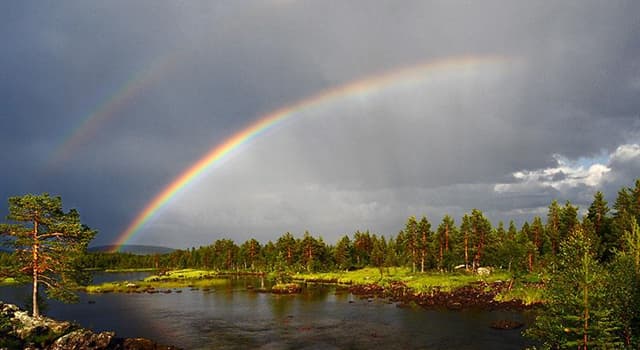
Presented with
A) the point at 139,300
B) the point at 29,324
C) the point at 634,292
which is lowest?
the point at 139,300

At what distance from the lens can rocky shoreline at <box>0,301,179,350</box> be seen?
4031cm

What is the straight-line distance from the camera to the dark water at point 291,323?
51.6 m

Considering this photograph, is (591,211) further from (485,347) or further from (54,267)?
(54,267)

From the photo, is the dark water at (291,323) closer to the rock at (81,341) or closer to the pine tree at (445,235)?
the rock at (81,341)

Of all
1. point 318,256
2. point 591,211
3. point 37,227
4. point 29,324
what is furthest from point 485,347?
point 318,256

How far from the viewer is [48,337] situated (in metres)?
42.1

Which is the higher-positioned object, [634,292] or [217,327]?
[634,292]

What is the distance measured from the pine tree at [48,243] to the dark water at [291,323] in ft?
48.1

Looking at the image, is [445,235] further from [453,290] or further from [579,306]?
[579,306]


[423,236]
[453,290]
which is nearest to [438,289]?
[453,290]

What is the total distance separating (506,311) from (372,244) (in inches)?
4522

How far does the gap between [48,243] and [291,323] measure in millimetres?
35454

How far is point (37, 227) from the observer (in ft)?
156

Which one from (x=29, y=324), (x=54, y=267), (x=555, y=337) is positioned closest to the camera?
(x=555, y=337)
